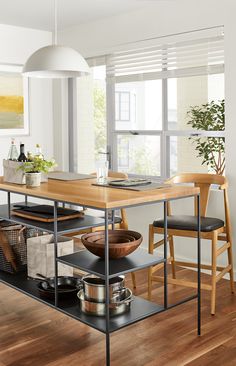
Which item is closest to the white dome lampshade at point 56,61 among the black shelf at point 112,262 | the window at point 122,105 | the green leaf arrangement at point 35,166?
the green leaf arrangement at point 35,166

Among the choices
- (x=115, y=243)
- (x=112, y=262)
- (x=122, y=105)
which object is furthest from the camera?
(x=122, y=105)

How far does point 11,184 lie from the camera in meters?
3.23

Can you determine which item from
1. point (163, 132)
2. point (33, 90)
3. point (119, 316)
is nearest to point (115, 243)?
point (119, 316)

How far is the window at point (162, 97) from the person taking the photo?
13.7 ft

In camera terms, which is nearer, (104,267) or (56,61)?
(104,267)

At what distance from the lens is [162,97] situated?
4.62 meters

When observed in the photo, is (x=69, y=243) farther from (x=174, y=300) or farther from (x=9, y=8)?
(x=9, y=8)

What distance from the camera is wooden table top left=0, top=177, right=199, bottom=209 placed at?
252cm

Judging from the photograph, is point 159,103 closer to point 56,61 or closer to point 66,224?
point 56,61

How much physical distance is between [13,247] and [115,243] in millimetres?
974

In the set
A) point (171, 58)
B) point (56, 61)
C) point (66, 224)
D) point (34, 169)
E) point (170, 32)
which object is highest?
point (170, 32)

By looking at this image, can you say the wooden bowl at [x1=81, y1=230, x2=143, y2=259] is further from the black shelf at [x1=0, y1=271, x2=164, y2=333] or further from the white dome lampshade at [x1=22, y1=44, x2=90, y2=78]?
the white dome lampshade at [x1=22, y1=44, x2=90, y2=78]

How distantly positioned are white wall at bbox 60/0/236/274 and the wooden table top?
1.26m

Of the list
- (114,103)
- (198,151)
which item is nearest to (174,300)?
(198,151)
